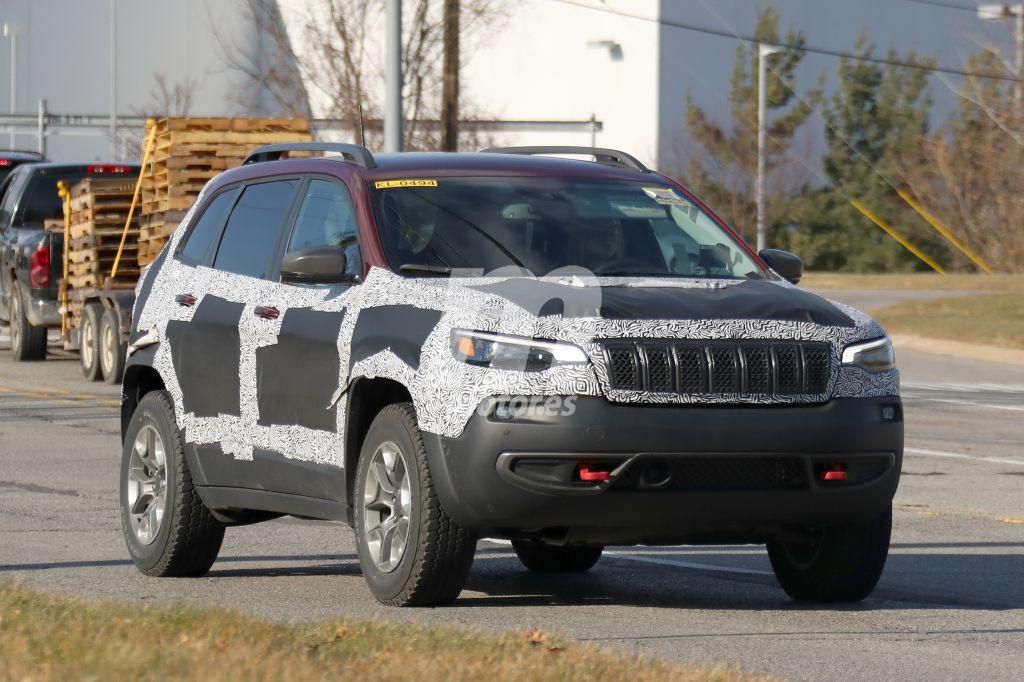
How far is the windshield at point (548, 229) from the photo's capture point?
26.9 feet

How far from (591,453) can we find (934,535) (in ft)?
13.1

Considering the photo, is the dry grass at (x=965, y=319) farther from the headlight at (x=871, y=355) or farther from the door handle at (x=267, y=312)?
the door handle at (x=267, y=312)

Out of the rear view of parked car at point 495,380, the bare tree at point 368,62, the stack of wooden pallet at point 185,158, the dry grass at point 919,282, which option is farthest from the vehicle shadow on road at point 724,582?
the dry grass at point 919,282

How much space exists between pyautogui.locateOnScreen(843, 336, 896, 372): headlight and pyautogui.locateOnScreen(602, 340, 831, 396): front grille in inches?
4.5

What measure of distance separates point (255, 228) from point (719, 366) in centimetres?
270

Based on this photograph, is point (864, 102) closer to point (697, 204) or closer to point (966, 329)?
point (966, 329)

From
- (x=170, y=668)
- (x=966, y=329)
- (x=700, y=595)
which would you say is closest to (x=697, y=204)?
(x=700, y=595)

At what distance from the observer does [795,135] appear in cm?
6103

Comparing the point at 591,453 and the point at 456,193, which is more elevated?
the point at 456,193

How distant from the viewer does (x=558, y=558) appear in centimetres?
917

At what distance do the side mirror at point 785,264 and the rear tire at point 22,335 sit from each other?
49.5ft

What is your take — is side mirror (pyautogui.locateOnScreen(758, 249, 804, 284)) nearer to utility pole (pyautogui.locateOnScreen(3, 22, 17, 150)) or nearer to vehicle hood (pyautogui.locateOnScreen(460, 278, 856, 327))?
vehicle hood (pyautogui.locateOnScreen(460, 278, 856, 327))

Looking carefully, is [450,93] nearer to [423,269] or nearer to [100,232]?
[100,232]

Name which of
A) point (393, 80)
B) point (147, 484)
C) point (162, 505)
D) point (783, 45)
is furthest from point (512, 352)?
point (783, 45)
